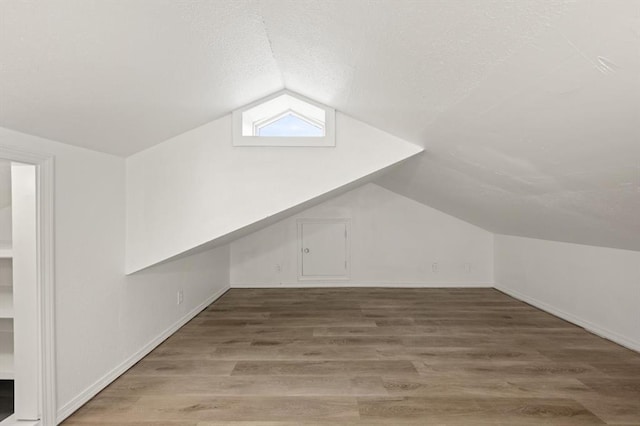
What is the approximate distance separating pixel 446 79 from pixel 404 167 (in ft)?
5.81

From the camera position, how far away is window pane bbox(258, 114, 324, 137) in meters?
2.48

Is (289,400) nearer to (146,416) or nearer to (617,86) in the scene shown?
(146,416)

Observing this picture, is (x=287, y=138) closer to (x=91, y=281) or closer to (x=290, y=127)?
(x=290, y=127)

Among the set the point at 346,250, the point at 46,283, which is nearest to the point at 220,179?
the point at 46,283

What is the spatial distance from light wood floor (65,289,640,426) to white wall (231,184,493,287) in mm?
1294

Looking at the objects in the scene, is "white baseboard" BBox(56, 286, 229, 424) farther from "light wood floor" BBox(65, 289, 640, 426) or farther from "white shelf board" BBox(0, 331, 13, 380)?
"white shelf board" BBox(0, 331, 13, 380)

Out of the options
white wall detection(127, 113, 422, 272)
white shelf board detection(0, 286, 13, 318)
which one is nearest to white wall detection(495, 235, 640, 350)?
white wall detection(127, 113, 422, 272)

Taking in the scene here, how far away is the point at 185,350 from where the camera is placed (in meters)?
2.64

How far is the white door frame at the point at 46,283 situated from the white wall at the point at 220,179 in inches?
25.6

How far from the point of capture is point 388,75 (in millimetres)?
1573

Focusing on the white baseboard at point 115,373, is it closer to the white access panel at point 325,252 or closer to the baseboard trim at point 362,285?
the baseboard trim at point 362,285

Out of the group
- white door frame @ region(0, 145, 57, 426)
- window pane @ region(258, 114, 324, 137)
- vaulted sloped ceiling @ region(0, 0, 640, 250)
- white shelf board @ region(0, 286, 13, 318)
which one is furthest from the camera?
window pane @ region(258, 114, 324, 137)

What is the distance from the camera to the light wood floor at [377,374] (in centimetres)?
182

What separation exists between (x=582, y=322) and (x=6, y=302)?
15.6 ft
